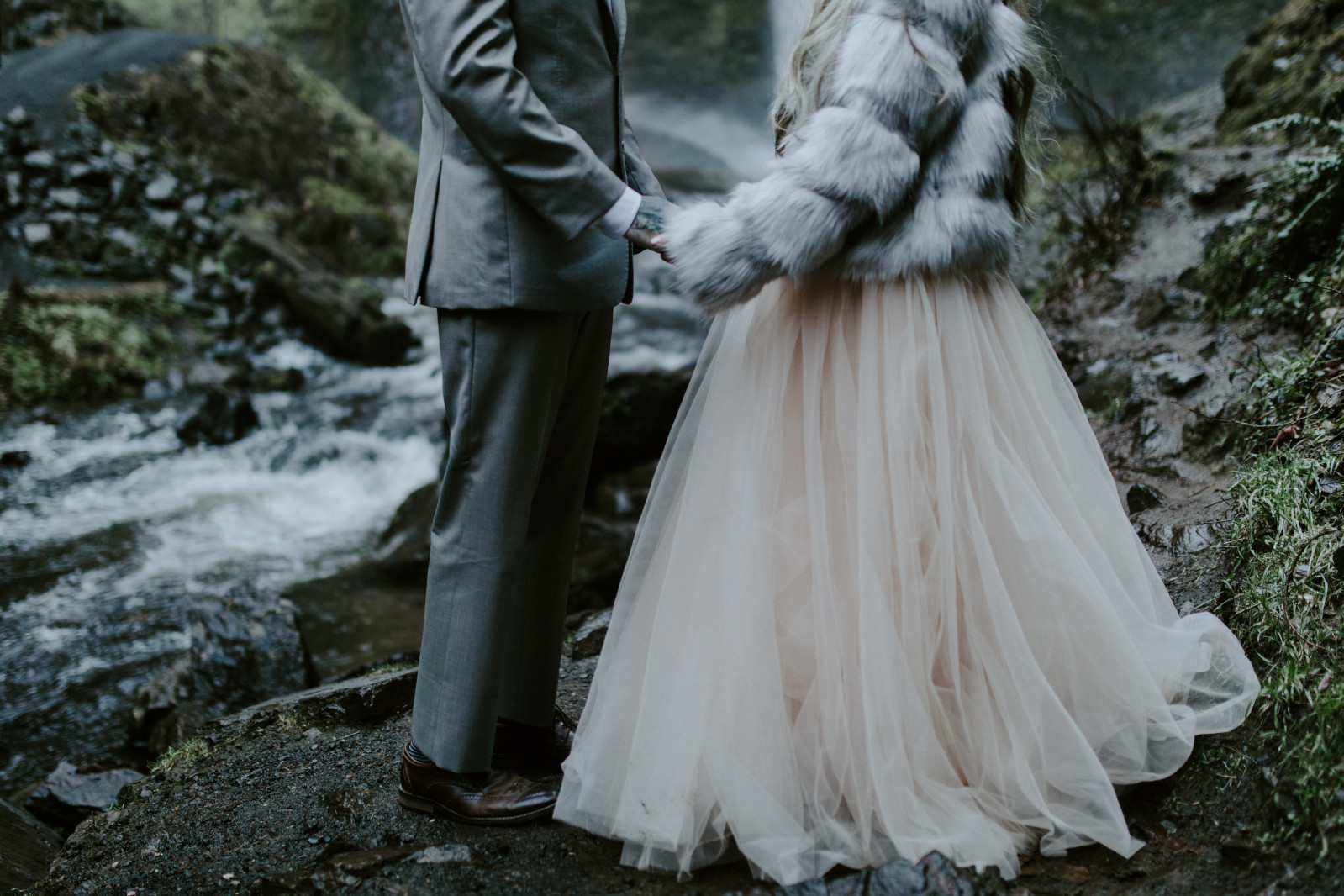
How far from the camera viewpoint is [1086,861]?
177 cm

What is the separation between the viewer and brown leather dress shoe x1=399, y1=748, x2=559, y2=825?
201cm

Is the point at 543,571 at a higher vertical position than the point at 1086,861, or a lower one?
higher

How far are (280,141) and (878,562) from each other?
39.5 feet

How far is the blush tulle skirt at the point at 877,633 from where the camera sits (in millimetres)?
1764

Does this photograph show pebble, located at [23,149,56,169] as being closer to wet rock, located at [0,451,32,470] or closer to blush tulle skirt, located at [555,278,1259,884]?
wet rock, located at [0,451,32,470]

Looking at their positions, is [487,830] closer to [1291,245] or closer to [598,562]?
[598,562]

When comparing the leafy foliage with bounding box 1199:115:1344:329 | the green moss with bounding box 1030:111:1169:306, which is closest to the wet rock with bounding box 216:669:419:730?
the leafy foliage with bounding box 1199:115:1344:329

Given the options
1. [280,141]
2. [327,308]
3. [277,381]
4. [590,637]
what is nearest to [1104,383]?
[590,637]

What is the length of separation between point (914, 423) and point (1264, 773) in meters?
1.03

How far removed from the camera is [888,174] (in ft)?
5.77

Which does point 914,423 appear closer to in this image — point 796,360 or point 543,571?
point 796,360

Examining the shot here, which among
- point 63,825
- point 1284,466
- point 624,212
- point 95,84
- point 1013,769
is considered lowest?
point 63,825

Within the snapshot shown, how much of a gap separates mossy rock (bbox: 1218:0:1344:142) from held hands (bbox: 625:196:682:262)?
182 inches

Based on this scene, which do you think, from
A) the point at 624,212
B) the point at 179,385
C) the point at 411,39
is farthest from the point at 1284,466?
the point at 179,385
